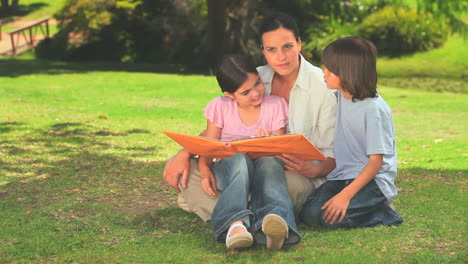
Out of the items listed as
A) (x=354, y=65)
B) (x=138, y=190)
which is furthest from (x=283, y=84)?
(x=138, y=190)


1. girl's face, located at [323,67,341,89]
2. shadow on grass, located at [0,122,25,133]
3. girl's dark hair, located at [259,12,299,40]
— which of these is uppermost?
girl's dark hair, located at [259,12,299,40]

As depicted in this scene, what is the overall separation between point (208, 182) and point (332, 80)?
948 millimetres

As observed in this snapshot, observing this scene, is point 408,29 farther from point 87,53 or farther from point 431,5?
point 87,53

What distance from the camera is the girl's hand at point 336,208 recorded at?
150 inches

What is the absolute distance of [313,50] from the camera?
57.9 ft

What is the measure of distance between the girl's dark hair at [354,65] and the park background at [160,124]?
0.84 m

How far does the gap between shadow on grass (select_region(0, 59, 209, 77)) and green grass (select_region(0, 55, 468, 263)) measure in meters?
4.09

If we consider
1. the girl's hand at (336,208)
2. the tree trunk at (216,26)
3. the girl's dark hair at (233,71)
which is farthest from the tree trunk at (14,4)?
the girl's hand at (336,208)

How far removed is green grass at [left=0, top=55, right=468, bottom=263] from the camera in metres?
3.51

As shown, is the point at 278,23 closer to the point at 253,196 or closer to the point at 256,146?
the point at 256,146

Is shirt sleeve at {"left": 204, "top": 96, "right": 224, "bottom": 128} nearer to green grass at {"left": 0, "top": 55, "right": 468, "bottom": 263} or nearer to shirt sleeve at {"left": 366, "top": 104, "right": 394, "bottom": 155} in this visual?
green grass at {"left": 0, "top": 55, "right": 468, "bottom": 263}

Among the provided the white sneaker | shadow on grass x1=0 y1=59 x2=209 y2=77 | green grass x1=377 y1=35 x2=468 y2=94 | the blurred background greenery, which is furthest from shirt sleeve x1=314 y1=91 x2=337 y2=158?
the blurred background greenery

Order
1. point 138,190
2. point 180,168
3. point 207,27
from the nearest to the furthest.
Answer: point 180,168 < point 138,190 < point 207,27

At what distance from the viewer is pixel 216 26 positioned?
15.8 m
